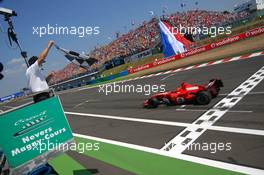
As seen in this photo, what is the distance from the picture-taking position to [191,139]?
7957 mm

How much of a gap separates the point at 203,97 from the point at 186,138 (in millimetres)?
2782

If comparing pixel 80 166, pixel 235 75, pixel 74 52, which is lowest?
pixel 80 166

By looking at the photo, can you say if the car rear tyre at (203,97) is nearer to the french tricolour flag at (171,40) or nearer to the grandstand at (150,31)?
the french tricolour flag at (171,40)

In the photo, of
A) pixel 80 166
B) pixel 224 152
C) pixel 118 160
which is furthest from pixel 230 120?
pixel 80 166

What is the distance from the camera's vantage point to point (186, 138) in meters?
Result: 8.13

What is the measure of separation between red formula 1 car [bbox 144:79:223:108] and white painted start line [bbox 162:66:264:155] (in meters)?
0.48

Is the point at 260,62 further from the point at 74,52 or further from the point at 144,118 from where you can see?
the point at 74,52

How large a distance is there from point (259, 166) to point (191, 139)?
259cm

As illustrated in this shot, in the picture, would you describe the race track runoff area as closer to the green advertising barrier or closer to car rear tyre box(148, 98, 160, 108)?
car rear tyre box(148, 98, 160, 108)

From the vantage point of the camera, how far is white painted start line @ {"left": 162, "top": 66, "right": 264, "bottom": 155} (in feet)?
25.7
